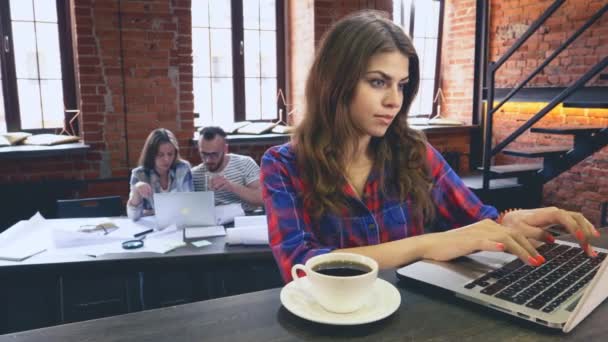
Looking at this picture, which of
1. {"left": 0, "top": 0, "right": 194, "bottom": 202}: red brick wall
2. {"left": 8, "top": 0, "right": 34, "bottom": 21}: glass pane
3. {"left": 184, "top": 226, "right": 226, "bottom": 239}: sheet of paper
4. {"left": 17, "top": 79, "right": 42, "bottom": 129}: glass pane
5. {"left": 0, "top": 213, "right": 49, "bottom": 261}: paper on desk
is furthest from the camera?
→ {"left": 17, "top": 79, "right": 42, "bottom": 129}: glass pane

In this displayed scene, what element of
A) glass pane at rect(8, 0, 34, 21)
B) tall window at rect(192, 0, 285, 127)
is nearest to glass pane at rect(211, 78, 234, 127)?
tall window at rect(192, 0, 285, 127)

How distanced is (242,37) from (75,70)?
1508 mm

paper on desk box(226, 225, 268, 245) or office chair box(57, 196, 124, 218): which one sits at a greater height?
paper on desk box(226, 225, 268, 245)

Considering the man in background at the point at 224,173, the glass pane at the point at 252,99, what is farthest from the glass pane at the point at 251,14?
the man in background at the point at 224,173

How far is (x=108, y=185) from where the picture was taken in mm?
4074

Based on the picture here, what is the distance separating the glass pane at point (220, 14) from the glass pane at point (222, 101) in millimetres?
500

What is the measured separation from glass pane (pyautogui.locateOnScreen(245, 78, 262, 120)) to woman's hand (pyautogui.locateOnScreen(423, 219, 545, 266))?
4033 mm

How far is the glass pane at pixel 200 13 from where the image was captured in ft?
15.1

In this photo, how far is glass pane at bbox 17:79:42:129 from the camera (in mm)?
4082

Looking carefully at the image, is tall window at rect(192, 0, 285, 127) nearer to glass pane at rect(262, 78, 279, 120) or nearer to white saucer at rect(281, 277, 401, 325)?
glass pane at rect(262, 78, 279, 120)

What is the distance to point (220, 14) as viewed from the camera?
472cm

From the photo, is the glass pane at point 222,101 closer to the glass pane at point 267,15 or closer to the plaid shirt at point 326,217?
the glass pane at point 267,15

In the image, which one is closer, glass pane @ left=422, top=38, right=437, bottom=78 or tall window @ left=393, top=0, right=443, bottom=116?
tall window @ left=393, top=0, right=443, bottom=116

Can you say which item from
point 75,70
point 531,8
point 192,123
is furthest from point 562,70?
point 75,70
